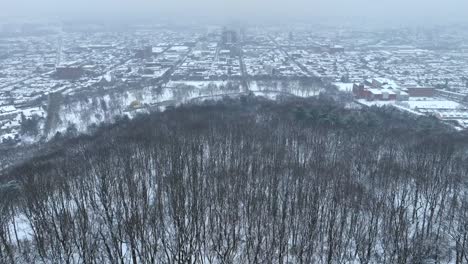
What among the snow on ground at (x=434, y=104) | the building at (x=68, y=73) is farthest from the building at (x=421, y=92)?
the building at (x=68, y=73)

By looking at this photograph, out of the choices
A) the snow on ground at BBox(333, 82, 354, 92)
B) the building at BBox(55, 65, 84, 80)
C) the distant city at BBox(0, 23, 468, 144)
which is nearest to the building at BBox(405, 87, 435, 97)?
the distant city at BBox(0, 23, 468, 144)

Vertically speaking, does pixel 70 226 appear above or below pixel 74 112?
above

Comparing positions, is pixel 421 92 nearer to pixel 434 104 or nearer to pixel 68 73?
pixel 434 104

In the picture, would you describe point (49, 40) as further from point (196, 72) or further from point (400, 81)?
point (400, 81)

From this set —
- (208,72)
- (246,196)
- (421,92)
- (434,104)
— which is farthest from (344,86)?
(246,196)

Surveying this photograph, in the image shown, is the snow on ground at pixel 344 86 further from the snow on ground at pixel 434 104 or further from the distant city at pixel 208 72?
the snow on ground at pixel 434 104

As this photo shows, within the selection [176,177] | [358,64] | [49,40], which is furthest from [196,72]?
[49,40]

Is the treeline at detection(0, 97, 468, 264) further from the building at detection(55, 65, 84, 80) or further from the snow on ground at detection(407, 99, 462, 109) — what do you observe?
the building at detection(55, 65, 84, 80)
